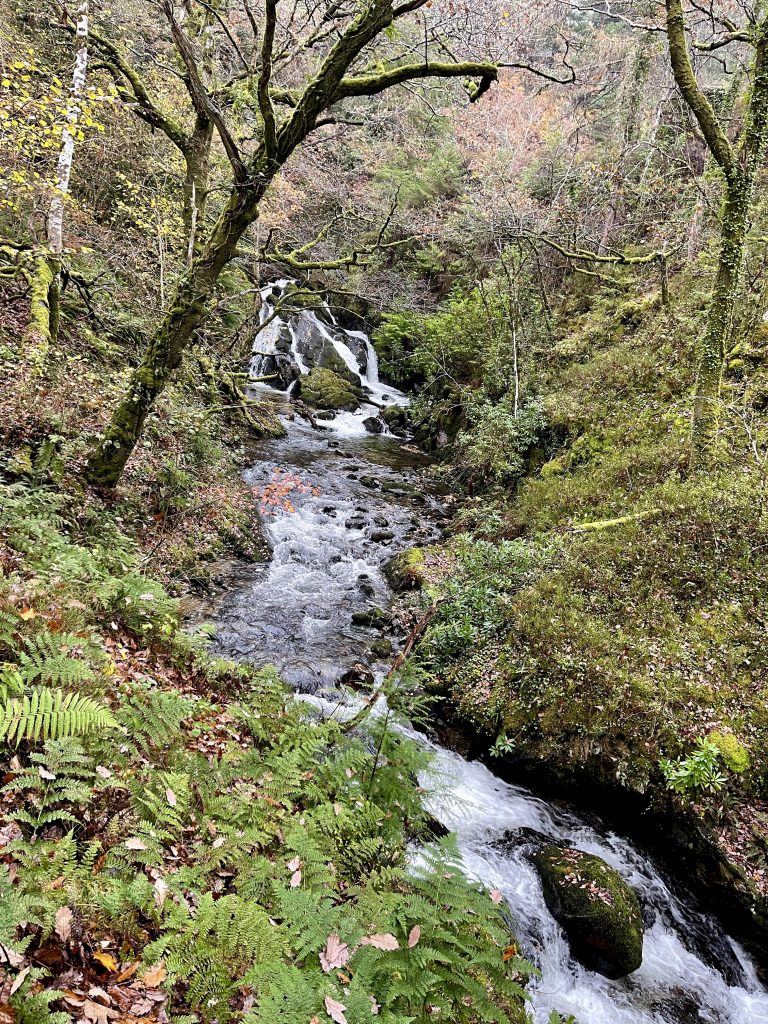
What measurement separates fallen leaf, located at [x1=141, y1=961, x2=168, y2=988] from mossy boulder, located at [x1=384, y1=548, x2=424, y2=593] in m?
7.83

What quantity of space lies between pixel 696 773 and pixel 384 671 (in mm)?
4087

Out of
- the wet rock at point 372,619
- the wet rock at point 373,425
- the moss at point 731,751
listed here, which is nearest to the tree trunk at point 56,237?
the wet rock at point 372,619

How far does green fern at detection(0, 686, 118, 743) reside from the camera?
8.71 ft

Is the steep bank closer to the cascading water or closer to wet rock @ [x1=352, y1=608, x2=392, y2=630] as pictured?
wet rock @ [x1=352, y1=608, x2=392, y2=630]

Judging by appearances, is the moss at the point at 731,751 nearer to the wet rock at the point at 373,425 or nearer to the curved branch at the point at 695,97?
the curved branch at the point at 695,97

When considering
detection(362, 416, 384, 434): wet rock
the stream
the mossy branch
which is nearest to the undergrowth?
the stream

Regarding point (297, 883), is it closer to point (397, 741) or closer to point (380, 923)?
point (380, 923)

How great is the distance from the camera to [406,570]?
1038cm

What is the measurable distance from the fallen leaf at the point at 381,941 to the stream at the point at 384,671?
83cm

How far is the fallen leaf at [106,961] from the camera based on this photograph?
2152mm

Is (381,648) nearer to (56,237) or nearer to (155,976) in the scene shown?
(155,976)

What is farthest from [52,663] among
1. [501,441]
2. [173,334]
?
[501,441]

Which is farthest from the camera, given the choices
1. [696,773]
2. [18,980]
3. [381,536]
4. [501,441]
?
[501,441]

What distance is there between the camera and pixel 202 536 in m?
9.64
